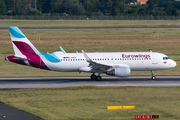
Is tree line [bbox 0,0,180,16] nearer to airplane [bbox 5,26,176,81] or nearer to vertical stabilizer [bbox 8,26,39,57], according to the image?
vertical stabilizer [bbox 8,26,39,57]

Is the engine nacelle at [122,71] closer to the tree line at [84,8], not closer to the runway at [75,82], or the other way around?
the runway at [75,82]

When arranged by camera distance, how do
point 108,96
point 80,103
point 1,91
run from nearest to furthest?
1. point 80,103
2. point 108,96
3. point 1,91

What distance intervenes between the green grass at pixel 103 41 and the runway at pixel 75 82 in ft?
49.3

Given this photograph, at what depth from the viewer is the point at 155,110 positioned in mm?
25078

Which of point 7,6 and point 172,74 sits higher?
point 7,6

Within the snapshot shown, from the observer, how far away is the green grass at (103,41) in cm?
7488

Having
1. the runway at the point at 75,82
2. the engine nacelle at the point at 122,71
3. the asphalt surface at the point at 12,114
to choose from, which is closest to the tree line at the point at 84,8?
the runway at the point at 75,82

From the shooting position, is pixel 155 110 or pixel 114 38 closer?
pixel 155 110

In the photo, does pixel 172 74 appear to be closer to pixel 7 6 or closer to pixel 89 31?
pixel 89 31

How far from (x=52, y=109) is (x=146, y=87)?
1415cm

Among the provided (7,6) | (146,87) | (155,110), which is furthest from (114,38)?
(7,6)

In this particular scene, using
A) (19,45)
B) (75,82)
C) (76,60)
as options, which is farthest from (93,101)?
(19,45)

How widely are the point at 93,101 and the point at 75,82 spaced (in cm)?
1251

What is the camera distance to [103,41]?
8425cm
